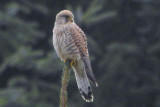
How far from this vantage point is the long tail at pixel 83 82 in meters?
4.26

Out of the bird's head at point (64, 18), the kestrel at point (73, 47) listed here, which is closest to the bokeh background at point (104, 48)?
the bird's head at point (64, 18)

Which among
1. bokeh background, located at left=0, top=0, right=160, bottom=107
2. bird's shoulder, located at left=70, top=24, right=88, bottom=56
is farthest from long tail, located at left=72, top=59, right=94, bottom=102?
bokeh background, located at left=0, top=0, right=160, bottom=107

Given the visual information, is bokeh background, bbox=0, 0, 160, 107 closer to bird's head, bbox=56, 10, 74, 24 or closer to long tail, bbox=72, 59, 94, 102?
bird's head, bbox=56, 10, 74, 24

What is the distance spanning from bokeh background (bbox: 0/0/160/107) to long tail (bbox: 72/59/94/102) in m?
4.38

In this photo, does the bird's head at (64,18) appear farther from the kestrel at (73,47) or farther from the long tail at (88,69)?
the long tail at (88,69)

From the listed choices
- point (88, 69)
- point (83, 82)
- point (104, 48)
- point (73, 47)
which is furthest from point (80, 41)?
point (104, 48)

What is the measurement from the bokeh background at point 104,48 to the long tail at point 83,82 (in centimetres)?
438

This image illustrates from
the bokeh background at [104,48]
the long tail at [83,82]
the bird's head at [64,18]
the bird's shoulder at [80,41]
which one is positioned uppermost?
the bird's head at [64,18]

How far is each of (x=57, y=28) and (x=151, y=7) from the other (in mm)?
6197

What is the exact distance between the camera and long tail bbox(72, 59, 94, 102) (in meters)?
4.26

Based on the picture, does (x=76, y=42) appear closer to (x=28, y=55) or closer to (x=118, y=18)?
(x=28, y=55)

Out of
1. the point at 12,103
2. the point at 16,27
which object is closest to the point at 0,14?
the point at 16,27

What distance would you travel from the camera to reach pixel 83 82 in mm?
4547

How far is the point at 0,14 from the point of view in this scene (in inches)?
343
